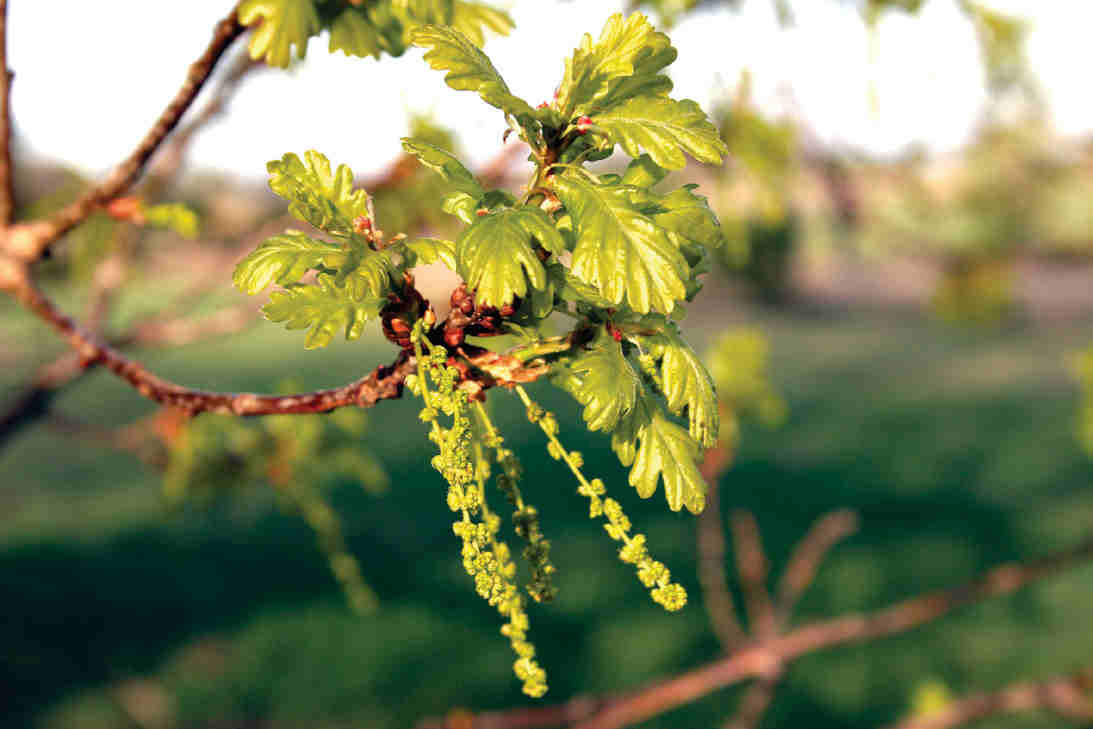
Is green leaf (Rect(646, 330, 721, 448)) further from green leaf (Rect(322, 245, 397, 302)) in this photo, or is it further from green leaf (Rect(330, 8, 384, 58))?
green leaf (Rect(330, 8, 384, 58))

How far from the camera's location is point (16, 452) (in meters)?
10.3

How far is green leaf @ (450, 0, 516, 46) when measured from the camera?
1.04 m

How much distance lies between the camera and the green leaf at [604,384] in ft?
2.46

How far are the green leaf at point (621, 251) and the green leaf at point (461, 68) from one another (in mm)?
83

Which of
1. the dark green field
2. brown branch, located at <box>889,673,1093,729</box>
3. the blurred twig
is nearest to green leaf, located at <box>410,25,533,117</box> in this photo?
the blurred twig

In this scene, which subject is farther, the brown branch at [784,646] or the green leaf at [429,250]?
the brown branch at [784,646]

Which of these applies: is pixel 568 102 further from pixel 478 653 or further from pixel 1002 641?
pixel 1002 641

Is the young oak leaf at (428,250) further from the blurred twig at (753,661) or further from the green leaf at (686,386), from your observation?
the blurred twig at (753,661)

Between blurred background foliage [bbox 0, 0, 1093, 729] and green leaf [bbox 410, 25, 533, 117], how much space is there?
596 mm

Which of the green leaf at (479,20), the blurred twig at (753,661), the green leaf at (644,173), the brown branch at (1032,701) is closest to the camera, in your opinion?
the green leaf at (644,173)

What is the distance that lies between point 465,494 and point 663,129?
34 centimetres

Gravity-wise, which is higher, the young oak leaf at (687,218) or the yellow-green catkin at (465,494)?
the young oak leaf at (687,218)

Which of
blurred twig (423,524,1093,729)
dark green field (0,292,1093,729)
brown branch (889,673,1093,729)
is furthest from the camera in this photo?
dark green field (0,292,1093,729)

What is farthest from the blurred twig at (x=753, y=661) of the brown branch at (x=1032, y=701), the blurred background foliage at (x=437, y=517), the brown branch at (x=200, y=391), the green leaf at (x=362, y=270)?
the green leaf at (x=362, y=270)
